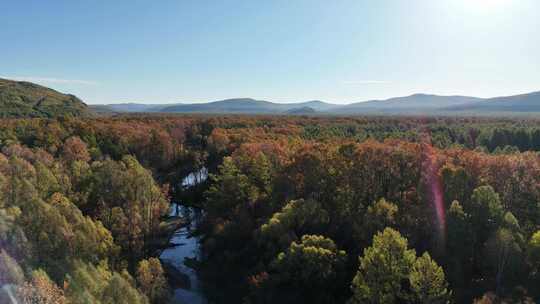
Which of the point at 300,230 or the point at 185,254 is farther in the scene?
the point at 185,254

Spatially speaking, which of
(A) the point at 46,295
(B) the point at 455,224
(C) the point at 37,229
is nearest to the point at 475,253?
(B) the point at 455,224

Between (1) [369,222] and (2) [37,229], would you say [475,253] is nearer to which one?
(1) [369,222]

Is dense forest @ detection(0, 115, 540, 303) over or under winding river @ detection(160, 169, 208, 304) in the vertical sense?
over

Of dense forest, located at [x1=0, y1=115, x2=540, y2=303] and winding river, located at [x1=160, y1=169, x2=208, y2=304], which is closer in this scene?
dense forest, located at [x1=0, y1=115, x2=540, y2=303]

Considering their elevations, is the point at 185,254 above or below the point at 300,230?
below
